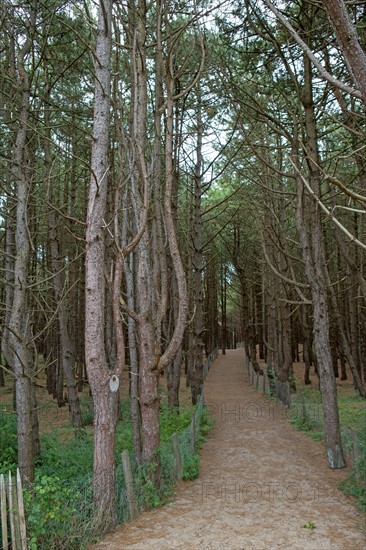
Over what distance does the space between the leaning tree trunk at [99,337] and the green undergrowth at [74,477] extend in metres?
0.29

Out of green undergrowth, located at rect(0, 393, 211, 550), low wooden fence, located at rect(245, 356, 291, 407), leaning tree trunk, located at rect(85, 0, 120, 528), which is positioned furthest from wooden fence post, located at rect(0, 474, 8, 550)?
low wooden fence, located at rect(245, 356, 291, 407)

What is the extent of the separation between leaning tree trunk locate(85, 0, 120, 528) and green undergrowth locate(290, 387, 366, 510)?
3.79 m

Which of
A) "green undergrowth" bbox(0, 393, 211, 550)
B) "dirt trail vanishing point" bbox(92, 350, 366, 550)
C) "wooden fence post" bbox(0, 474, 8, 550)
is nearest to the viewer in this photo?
"wooden fence post" bbox(0, 474, 8, 550)

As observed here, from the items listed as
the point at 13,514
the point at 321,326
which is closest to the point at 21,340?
the point at 13,514

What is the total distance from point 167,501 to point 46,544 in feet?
8.39

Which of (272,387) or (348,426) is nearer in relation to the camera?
(348,426)

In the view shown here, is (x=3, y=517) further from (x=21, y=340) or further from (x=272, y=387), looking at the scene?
(x=272, y=387)

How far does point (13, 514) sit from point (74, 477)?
432 centimetres

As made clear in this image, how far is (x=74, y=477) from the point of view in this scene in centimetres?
883

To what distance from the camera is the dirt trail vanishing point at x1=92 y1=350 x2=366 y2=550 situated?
5812 millimetres

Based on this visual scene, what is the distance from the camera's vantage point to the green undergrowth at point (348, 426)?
7699mm

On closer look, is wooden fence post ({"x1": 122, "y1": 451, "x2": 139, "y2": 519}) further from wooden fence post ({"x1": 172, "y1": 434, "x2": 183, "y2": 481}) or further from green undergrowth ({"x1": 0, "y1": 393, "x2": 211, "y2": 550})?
wooden fence post ({"x1": 172, "y1": 434, "x2": 183, "y2": 481})

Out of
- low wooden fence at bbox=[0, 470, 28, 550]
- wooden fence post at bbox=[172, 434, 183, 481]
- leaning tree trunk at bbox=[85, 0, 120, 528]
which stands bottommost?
wooden fence post at bbox=[172, 434, 183, 481]

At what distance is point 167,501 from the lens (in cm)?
736
